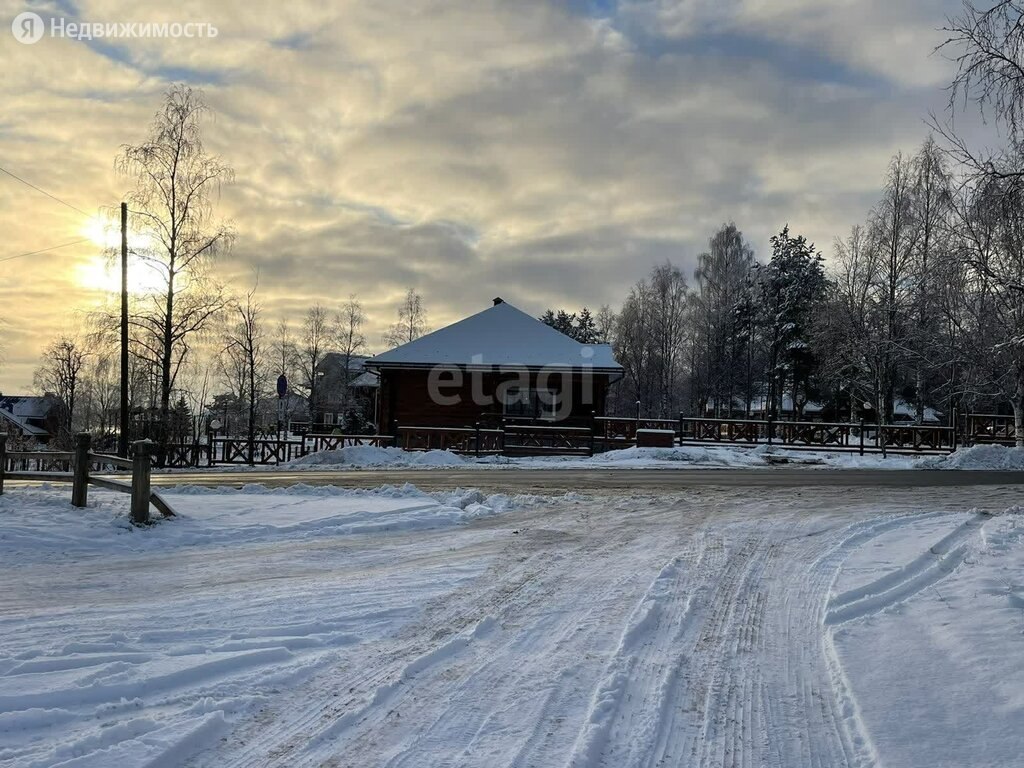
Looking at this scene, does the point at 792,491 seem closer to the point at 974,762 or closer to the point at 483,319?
the point at 974,762

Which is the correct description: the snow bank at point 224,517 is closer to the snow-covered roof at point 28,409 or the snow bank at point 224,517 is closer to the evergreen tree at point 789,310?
the evergreen tree at point 789,310

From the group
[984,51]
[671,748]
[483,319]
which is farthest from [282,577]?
[483,319]

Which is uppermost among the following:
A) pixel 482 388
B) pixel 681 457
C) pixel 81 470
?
pixel 482 388

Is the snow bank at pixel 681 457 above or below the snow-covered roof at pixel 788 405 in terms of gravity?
below

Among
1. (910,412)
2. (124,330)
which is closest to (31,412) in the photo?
(124,330)

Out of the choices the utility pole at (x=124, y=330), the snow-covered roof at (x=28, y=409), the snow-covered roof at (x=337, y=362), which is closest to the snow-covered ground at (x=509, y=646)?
the utility pole at (x=124, y=330)

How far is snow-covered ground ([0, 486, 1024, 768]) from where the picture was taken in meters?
3.73

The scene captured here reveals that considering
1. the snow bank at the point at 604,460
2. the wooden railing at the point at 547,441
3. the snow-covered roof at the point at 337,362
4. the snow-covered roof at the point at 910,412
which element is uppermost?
the snow-covered roof at the point at 337,362

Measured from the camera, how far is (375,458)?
79.7ft

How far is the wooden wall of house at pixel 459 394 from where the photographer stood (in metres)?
32.7

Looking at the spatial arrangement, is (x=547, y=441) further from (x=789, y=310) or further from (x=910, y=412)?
(x=910, y=412)

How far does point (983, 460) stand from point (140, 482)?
928 inches

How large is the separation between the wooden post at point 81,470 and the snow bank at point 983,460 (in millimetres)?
22793

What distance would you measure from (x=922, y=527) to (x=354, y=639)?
27.0 feet
